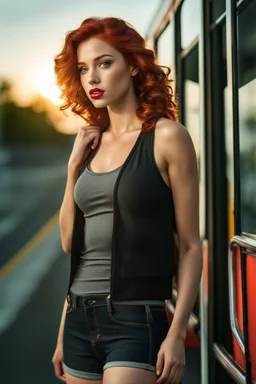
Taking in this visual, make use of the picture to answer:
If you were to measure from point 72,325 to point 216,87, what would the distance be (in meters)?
2.13

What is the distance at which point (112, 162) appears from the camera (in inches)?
89.8

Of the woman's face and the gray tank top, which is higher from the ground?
the woman's face

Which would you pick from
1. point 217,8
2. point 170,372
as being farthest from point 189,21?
point 170,372

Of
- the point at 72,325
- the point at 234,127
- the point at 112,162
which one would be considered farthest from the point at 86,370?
the point at 234,127

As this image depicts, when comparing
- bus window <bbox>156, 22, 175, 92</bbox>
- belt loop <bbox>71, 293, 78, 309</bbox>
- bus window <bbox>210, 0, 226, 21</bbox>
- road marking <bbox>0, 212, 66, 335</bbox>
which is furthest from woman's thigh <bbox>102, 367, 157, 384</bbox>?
road marking <bbox>0, 212, 66, 335</bbox>

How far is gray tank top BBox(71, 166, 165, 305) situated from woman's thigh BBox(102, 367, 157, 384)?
0.67ft

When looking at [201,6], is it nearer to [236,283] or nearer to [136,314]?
[236,283]

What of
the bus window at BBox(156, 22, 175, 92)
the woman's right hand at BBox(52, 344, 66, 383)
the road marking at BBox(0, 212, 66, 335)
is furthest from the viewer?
the road marking at BBox(0, 212, 66, 335)

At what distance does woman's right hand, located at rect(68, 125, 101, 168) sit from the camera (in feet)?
7.90

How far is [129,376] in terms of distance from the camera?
6.72 ft

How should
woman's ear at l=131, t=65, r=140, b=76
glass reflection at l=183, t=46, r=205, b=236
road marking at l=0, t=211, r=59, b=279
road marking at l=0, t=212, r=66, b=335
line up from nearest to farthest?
woman's ear at l=131, t=65, r=140, b=76 < glass reflection at l=183, t=46, r=205, b=236 < road marking at l=0, t=212, r=66, b=335 < road marking at l=0, t=211, r=59, b=279

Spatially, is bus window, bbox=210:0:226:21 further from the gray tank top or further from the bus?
the gray tank top

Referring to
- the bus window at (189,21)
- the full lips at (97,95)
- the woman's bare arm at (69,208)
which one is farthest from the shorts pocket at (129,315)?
the bus window at (189,21)

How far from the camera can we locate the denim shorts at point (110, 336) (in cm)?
209
